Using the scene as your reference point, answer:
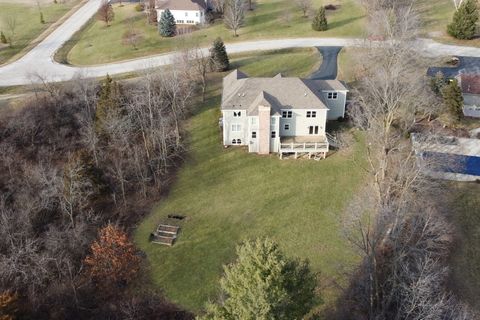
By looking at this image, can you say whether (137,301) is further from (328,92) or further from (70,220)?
(328,92)

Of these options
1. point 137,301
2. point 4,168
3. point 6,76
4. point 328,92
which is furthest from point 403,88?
point 6,76

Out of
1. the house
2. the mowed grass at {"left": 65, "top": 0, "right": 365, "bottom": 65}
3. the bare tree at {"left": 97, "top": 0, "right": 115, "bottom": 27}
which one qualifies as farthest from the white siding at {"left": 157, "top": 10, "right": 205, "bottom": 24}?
the house

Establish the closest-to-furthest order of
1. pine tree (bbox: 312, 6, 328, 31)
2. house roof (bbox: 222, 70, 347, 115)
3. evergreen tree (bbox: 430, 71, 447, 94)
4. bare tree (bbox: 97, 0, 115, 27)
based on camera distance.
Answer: house roof (bbox: 222, 70, 347, 115) < evergreen tree (bbox: 430, 71, 447, 94) < pine tree (bbox: 312, 6, 328, 31) < bare tree (bbox: 97, 0, 115, 27)

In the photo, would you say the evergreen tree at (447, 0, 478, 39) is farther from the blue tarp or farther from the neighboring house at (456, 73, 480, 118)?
the blue tarp

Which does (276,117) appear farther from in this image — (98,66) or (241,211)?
(98,66)

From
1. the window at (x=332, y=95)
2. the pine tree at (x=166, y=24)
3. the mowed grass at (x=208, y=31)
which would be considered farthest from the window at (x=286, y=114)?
the pine tree at (x=166, y=24)

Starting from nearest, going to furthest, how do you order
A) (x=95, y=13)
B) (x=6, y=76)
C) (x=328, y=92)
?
1. (x=328, y=92)
2. (x=6, y=76)
3. (x=95, y=13)
